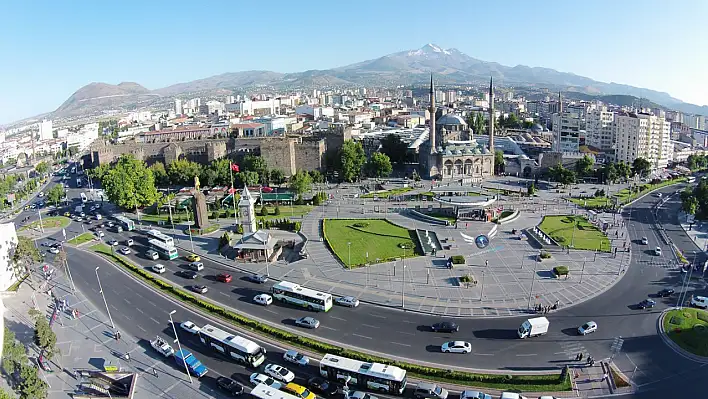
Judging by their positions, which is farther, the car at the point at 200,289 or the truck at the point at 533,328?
the car at the point at 200,289

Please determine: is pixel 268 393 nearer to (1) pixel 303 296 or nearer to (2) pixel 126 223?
(1) pixel 303 296

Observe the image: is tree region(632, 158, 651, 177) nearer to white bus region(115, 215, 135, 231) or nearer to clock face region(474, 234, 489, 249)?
clock face region(474, 234, 489, 249)

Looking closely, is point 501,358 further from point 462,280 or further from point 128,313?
point 128,313

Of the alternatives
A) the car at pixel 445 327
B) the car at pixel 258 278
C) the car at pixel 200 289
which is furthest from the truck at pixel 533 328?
the car at pixel 200 289

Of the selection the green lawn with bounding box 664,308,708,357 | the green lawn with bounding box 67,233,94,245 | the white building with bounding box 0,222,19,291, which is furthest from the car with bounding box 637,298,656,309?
the green lawn with bounding box 67,233,94,245

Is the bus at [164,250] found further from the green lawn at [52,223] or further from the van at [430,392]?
the van at [430,392]

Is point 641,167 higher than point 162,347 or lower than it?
higher

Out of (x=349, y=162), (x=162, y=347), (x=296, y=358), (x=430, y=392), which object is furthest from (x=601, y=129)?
(x=162, y=347)
